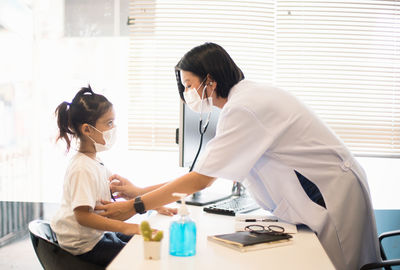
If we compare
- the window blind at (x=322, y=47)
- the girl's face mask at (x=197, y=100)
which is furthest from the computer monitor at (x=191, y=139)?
the window blind at (x=322, y=47)

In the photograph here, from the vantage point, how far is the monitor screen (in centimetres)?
207

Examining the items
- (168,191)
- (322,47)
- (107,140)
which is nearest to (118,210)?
(168,191)

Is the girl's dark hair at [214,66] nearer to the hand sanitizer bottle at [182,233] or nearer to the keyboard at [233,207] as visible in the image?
the keyboard at [233,207]

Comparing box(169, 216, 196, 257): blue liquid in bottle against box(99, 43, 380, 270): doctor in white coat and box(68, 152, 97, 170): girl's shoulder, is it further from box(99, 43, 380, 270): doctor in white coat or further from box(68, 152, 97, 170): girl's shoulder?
box(68, 152, 97, 170): girl's shoulder

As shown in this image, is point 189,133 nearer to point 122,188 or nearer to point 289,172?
point 122,188

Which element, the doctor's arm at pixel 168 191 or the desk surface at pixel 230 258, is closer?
the desk surface at pixel 230 258

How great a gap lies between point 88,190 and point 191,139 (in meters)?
0.74

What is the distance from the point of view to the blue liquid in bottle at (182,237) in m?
1.10

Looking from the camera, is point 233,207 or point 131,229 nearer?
point 131,229

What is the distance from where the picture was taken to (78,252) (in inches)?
60.4

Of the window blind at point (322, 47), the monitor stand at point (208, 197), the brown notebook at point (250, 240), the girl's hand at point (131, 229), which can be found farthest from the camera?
the window blind at point (322, 47)

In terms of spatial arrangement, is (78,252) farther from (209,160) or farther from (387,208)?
(387,208)

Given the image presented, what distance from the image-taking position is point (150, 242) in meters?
1.08

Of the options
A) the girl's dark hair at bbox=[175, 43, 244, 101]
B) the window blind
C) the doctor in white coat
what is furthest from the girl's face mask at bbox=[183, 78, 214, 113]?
the window blind
